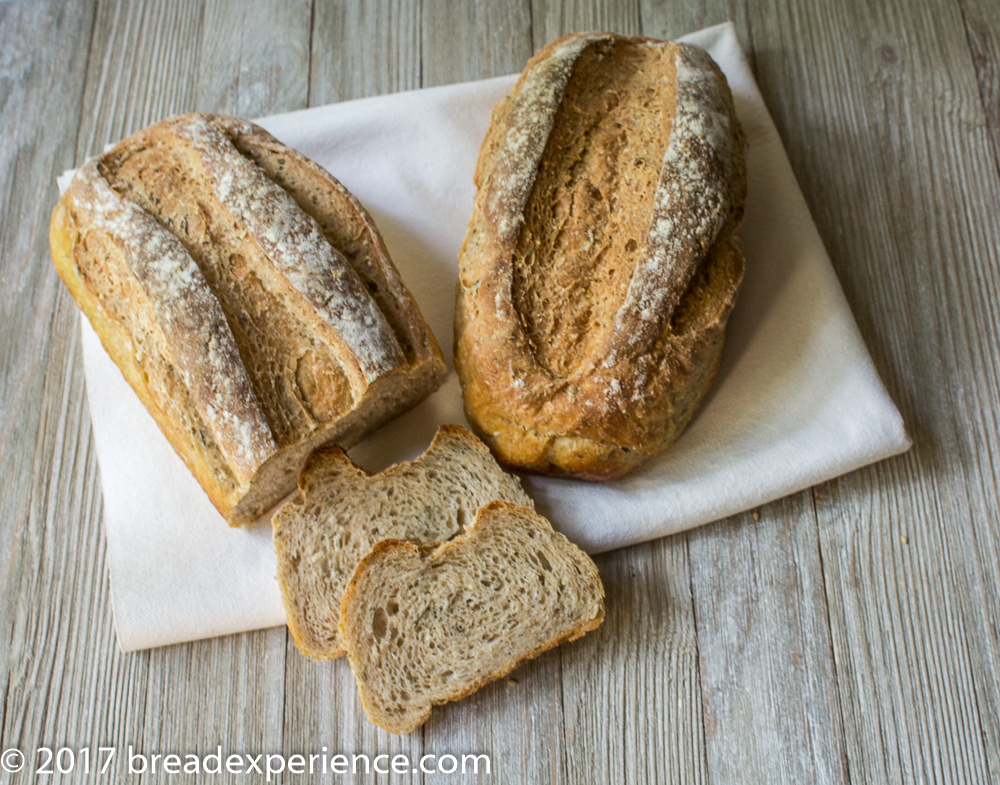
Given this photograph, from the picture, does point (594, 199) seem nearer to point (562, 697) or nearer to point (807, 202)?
point (807, 202)

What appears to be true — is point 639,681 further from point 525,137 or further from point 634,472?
point 525,137

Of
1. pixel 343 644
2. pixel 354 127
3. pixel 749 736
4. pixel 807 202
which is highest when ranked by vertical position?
pixel 354 127

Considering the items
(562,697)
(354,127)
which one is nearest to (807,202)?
(354,127)

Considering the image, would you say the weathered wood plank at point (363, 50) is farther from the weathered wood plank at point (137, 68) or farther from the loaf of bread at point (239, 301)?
the loaf of bread at point (239, 301)

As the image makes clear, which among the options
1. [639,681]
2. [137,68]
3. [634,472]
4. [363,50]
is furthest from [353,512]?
[137,68]

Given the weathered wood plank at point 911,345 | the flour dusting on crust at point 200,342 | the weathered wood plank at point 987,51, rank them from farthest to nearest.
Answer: the weathered wood plank at point 987,51
the weathered wood plank at point 911,345
the flour dusting on crust at point 200,342

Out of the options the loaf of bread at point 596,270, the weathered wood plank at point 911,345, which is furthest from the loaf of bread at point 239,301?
the weathered wood plank at point 911,345

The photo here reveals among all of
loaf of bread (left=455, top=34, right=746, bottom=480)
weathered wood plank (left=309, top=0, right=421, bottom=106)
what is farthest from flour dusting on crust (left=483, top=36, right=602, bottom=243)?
weathered wood plank (left=309, top=0, right=421, bottom=106)
